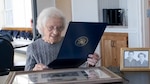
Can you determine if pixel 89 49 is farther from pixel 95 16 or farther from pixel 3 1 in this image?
pixel 3 1

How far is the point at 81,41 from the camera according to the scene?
4.14 ft

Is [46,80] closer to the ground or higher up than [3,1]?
closer to the ground

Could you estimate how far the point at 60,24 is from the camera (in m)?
1.75

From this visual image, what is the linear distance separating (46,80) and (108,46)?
319cm

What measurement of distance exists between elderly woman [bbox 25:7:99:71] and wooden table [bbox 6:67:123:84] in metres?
0.65

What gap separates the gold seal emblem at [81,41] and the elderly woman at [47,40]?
49 centimetres

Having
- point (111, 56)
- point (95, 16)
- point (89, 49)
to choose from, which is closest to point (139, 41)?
point (111, 56)

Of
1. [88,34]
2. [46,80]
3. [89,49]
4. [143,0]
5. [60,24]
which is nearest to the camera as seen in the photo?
[46,80]

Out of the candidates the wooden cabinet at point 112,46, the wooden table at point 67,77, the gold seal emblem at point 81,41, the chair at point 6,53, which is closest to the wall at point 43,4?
the wooden cabinet at point 112,46

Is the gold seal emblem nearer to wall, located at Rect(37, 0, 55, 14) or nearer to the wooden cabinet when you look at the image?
the wooden cabinet

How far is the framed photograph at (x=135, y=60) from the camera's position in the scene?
129 cm

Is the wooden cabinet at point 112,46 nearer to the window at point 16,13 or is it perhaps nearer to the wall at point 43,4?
Answer: the wall at point 43,4

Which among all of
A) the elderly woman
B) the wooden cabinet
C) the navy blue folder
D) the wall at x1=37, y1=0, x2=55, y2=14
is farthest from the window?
the navy blue folder

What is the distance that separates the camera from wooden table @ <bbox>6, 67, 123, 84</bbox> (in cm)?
92
